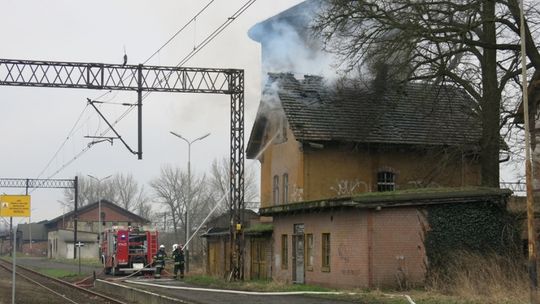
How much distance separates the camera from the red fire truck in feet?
140

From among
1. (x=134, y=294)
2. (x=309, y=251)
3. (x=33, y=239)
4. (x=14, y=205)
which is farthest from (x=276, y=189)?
(x=33, y=239)

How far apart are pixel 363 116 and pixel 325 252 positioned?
848 cm

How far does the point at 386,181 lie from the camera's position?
3491cm

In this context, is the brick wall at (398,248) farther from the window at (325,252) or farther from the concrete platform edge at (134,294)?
the concrete platform edge at (134,294)

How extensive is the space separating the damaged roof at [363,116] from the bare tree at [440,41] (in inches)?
101

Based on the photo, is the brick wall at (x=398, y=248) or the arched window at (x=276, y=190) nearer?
the brick wall at (x=398, y=248)

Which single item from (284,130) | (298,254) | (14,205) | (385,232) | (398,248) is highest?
(284,130)

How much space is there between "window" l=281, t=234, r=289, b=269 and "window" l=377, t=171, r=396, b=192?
24.9 feet

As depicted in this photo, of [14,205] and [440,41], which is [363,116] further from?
[14,205]

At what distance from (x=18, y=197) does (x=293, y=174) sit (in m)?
17.5

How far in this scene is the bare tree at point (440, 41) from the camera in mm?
24781

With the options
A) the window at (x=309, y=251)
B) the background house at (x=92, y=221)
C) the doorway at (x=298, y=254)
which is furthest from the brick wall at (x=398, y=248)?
the background house at (x=92, y=221)

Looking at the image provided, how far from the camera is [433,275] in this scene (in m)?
22.4

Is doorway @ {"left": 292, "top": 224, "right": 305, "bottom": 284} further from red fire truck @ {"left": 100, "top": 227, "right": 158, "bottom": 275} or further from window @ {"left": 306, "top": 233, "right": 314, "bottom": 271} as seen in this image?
red fire truck @ {"left": 100, "top": 227, "right": 158, "bottom": 275}
